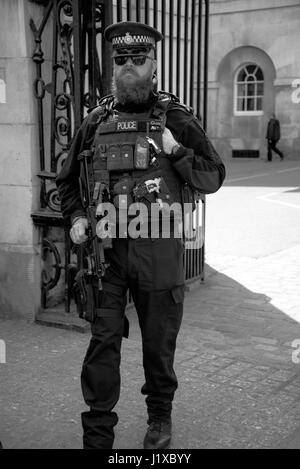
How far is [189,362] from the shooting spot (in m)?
4.57

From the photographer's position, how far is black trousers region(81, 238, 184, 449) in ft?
10.4

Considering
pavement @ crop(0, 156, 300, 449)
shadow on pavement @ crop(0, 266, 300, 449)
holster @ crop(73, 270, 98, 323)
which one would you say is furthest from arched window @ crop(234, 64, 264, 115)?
holster @ crop(73, 270, 98, 323)

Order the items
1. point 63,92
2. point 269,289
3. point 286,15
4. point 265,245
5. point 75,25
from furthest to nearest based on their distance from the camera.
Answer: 1. point 286,15
2. point 265,245
3. point 269,289
4. point 63,92
5. point 75,25

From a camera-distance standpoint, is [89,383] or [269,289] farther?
[269,289]

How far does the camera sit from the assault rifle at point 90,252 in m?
3.19

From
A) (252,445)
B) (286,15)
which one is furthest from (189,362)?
(286,15)

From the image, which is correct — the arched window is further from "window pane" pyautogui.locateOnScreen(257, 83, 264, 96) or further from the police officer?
the police officer

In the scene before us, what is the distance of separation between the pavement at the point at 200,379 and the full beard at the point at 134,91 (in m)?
1.77

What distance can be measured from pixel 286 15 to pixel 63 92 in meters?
19.2

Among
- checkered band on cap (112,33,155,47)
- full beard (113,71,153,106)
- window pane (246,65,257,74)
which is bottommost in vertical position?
full beard (113,71,153,106)

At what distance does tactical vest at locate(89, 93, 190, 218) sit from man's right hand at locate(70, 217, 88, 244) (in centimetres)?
23

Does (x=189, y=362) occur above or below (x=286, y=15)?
below

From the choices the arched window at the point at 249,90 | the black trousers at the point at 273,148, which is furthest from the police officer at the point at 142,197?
the arched window at the point at 249,90

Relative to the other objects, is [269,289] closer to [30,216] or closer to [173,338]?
[30,216]
